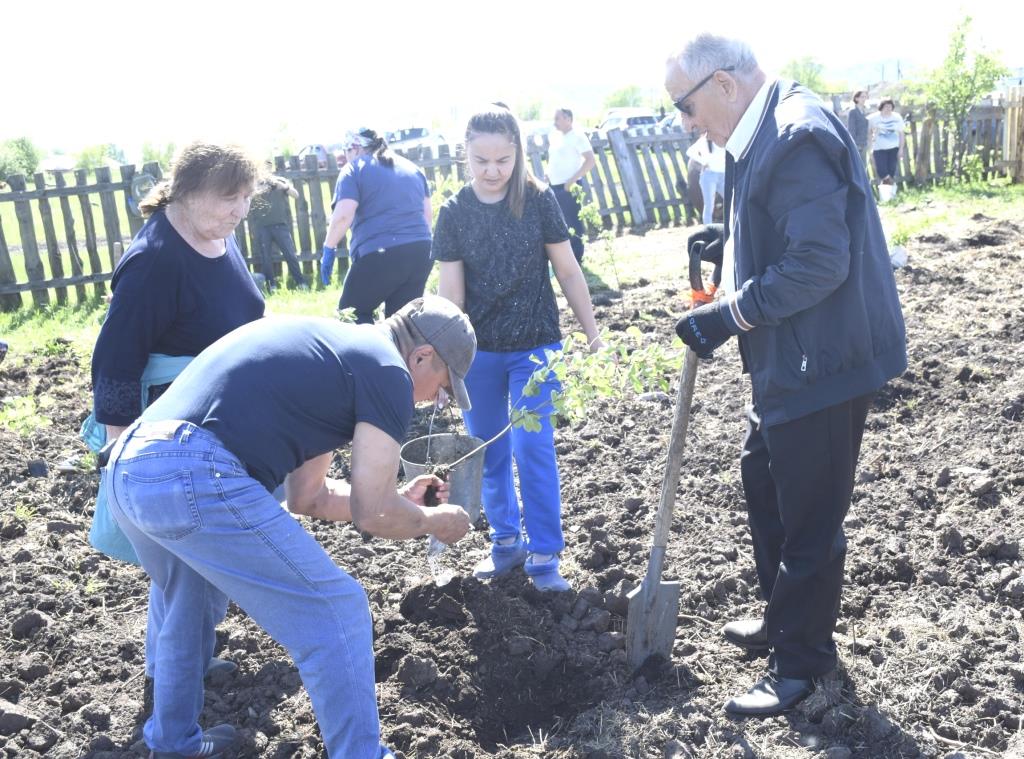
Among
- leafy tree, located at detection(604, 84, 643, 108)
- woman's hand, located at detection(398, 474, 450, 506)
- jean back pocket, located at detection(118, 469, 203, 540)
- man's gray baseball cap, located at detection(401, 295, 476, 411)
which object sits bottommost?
woman's hand, located at detection(398, 474, 450, 506)

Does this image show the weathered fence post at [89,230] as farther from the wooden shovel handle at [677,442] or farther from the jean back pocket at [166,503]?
the jean back pocket at [166,503]

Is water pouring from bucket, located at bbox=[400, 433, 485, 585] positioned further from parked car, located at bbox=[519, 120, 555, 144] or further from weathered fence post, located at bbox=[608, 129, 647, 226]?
weathered fence post, located at bbox=[608, 129, 647, 226]

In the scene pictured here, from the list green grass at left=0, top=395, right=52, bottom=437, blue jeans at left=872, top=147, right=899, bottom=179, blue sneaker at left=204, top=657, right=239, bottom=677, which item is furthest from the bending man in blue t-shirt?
blue jeans at left=872, top=147, right=899, bottom=179

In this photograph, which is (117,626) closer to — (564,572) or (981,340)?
(564,572)

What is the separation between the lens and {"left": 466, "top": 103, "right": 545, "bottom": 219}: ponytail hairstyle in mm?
3607

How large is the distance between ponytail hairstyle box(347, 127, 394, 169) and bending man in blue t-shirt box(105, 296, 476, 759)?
3790mm

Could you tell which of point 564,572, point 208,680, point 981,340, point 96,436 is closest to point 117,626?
point 208,680

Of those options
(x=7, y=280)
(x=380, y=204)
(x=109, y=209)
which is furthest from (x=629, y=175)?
(x=380, y=204)

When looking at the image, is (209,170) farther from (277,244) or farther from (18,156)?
(18,156)

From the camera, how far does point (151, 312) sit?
2.87 m

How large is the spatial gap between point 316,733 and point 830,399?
186cm

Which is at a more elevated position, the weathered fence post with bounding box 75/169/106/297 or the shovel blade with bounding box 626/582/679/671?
the weathered fence post with bounding box 75/169/106/297

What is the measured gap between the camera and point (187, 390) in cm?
237

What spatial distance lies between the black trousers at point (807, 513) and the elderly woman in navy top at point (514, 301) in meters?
0.95
